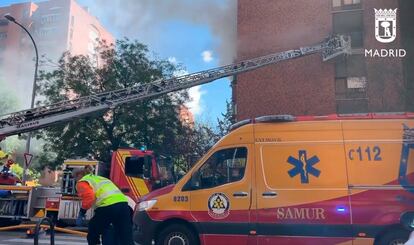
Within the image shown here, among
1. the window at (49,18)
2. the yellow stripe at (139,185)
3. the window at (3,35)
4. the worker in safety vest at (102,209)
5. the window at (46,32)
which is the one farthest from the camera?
the window at (49,18)

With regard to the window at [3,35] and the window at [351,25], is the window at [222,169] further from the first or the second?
the window at [3,35]

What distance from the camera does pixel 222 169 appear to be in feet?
21.4

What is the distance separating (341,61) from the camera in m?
20.4

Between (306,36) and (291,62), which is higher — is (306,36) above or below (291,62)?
above

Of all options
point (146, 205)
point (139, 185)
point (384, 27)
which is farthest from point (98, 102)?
point (384, 27)

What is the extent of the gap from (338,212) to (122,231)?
2897 mm

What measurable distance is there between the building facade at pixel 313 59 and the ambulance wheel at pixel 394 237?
13.8 m

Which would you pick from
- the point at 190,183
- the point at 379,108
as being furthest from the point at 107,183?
the point at 379,108

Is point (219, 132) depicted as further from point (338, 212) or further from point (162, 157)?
point (338, 212)

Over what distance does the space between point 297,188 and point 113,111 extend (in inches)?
590

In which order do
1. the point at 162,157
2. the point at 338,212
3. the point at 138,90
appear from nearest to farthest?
Answer: the point at 338,212 → the point at 162,157 → the point at 138,90

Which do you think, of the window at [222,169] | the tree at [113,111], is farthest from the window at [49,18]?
the window at [222,169]

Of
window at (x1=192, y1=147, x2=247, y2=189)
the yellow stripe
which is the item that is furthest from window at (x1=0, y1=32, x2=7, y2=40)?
window at (x1=192, y1=147, x2=247, y2=189)

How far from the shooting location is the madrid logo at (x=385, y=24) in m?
Answer: 20.2
